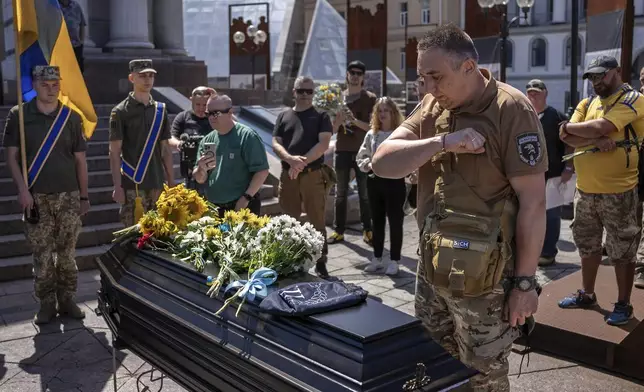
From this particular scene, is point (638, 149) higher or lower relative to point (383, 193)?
higher

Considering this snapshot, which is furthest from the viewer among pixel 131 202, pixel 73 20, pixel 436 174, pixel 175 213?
pixel 73 20

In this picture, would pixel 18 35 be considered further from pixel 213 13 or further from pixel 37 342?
pixel 213 13

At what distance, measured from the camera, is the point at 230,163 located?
540cm

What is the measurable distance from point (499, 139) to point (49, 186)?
4000 mm

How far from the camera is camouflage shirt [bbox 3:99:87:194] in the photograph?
18.1 ft

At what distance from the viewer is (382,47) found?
18766 mm

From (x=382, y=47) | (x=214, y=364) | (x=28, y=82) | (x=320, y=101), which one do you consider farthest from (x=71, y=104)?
(x=382, y=47)

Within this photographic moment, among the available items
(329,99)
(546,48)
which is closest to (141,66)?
(329,99)

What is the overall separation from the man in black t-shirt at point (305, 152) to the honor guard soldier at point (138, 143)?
3.68 feet

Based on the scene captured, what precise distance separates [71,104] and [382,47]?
13.9 metres

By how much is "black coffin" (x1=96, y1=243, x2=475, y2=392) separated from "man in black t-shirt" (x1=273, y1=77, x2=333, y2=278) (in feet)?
10.3

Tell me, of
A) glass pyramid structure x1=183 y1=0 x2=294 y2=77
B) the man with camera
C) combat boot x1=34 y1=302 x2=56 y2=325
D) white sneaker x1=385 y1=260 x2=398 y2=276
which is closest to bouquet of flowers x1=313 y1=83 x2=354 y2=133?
the man with camera

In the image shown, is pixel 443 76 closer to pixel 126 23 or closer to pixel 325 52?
pixel 126 23

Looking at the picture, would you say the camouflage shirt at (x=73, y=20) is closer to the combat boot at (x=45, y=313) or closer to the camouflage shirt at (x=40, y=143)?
the camouflage shirt at (x=40, y=143)
